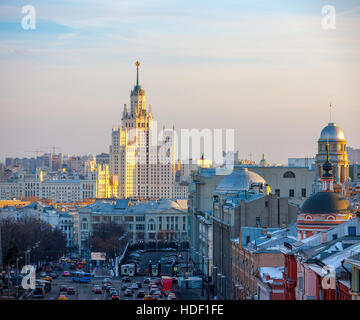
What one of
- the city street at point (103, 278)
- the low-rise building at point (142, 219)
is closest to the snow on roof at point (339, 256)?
the city street at point (103, 278)

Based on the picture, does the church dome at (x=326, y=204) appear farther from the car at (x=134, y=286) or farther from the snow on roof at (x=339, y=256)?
the car at (x=134, y=286)

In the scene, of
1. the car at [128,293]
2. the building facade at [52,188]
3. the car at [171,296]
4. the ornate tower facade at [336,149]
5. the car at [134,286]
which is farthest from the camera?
the building facade at [52,188]

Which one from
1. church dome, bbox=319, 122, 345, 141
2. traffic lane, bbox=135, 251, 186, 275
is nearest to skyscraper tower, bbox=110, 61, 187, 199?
traffic lane, bbox=135, 251, 186, 275

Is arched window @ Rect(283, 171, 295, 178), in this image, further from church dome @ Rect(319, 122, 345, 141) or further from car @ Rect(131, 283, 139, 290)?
car @ Rect(131, 283, 139, 290)

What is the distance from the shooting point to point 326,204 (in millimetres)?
27422

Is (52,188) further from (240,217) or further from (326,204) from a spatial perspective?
(326,204)

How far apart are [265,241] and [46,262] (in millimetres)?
28769

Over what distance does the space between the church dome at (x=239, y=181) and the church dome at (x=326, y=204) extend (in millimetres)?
18441

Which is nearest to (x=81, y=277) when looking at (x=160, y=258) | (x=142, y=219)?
(x=160, y=258)

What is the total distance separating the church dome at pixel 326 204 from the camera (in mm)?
27344

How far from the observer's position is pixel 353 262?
1692 cm

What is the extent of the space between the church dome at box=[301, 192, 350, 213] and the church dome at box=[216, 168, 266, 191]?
1844 centimetres

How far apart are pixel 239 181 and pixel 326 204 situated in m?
19.8
